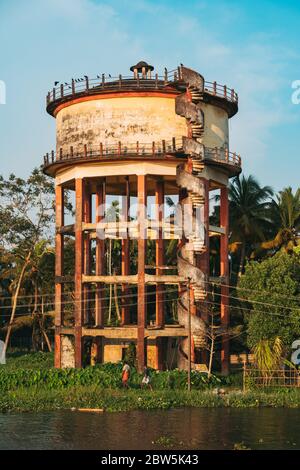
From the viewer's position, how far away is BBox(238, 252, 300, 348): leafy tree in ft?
152

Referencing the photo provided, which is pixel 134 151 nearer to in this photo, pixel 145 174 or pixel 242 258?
pixel 145 174

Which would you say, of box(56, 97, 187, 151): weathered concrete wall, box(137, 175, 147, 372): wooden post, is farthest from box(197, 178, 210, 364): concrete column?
box(56, 97, 187, 151): weathered concrete wall

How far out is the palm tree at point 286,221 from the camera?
63.3 m

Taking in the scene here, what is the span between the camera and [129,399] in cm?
3894

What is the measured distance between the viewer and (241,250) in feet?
222

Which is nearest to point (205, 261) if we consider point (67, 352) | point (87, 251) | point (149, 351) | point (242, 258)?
point (149, 351)

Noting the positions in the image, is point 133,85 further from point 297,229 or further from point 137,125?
point 297,229

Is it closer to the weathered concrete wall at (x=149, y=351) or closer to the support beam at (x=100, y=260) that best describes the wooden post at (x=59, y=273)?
the support beam at (x=100, y=260)

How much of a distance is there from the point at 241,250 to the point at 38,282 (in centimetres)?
1798

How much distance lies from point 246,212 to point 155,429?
1439 inches

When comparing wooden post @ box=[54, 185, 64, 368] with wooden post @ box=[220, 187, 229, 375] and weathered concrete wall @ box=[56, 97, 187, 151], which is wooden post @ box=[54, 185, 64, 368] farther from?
wooden post @ box=[220, 187, 229, 375]

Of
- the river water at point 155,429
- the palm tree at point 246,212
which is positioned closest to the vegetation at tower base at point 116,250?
the palm tree at point 246,212

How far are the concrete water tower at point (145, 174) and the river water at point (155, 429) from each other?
41.4ft
